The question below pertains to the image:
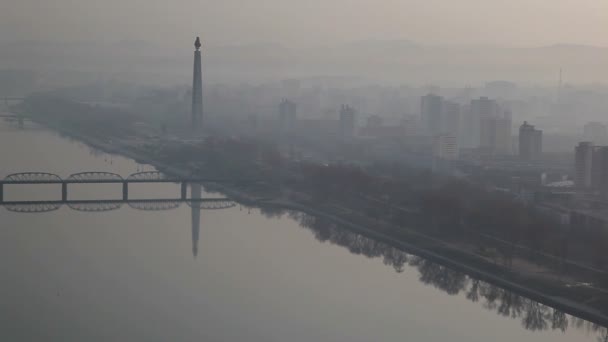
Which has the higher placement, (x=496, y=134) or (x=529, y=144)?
(x=496, y=134)

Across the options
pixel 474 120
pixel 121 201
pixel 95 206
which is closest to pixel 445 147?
pixel 474 120

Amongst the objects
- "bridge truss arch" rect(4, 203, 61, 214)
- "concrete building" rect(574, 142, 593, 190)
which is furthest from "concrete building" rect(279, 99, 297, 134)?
"bridge truss arch" rect(4, 203, 61, 214)

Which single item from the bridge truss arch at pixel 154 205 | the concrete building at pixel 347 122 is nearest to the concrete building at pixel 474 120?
the concrete building at pixel 347 122

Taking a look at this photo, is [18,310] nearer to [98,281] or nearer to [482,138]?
[98,281]

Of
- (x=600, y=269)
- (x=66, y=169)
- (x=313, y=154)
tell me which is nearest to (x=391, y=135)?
(x=313, y=154)

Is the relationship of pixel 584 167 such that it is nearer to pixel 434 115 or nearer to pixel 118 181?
pixel 118 181

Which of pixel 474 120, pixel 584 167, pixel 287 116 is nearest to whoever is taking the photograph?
pixel 584 167
